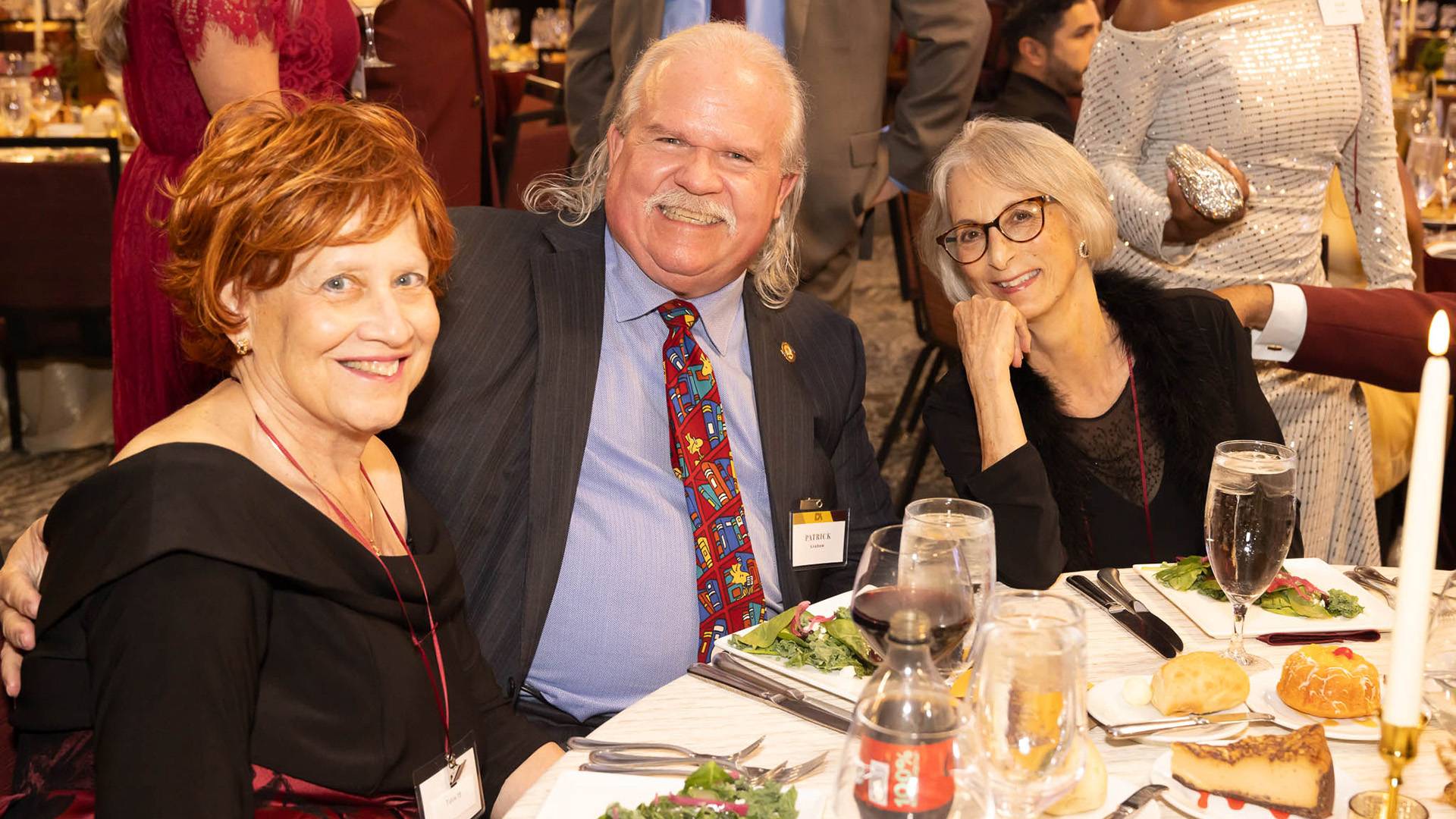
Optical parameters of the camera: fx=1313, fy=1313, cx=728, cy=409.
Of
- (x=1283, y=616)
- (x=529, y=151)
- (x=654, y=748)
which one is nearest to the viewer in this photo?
(x=654, y=748)

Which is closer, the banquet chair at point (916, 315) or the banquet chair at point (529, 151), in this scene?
the banquet chair at point (916, 315)

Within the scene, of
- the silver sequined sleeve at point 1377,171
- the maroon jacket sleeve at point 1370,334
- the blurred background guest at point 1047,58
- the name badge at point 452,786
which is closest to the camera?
the name badge at point 452,786

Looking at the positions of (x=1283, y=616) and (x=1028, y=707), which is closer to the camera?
(x=1028, y=707)

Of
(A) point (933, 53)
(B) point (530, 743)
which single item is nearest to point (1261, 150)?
(A) point (933, 53)

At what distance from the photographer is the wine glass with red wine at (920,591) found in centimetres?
125

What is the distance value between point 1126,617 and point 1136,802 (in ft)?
1.75

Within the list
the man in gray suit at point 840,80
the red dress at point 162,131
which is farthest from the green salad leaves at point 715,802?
the man in gray suit at point 840,80

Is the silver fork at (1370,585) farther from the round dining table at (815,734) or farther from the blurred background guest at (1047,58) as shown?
the blurred background guest at (1047,58)

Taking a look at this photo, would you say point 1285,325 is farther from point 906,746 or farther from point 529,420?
point 906,746

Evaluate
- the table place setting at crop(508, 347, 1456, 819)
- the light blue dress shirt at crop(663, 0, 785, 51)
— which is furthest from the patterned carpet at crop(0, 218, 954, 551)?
the table place setting at crop(508, 347, 1456, 819)

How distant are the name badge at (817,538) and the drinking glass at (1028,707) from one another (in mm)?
1054

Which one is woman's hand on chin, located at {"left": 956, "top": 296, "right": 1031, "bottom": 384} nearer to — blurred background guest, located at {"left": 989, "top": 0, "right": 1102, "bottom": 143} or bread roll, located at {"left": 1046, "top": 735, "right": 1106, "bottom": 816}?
bread roll, located at {"left": 1046, "top": 735, "right": 1106, "bottom": 816}

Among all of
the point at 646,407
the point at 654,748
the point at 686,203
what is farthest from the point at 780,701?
the point at 686,203

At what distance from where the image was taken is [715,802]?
1.19 metres
